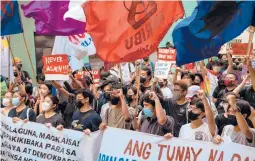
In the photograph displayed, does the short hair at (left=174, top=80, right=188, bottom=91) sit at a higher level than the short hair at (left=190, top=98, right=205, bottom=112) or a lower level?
higher

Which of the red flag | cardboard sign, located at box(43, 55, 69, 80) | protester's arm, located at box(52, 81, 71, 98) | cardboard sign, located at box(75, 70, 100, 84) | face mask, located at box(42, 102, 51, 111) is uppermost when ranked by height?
the red flag

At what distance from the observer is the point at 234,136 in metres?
5.06

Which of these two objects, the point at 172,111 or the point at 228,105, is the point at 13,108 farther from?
the point at 228,105

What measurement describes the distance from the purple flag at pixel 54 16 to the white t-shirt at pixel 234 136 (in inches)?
128

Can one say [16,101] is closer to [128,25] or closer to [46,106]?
[46,106]

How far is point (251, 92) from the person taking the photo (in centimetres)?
664

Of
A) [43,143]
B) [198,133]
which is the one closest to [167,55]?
[43,143]

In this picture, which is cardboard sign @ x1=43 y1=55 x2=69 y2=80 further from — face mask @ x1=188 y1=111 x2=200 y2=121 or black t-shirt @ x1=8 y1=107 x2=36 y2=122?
face mask @ x1=188 y1=111 x2=200 y2=121

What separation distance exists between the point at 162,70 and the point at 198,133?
2.77 meters

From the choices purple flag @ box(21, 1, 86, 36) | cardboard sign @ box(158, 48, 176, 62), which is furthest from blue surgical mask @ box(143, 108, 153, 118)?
cardboard sign @ box(158, 48, 176, 62)

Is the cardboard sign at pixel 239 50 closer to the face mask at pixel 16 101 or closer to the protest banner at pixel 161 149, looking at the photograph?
the protest banner at pixel 161 149

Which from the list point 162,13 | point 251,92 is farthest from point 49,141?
point 251,92

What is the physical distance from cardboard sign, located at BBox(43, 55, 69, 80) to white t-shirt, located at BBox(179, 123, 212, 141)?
2865 millimetres

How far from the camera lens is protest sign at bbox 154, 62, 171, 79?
26.5ft
